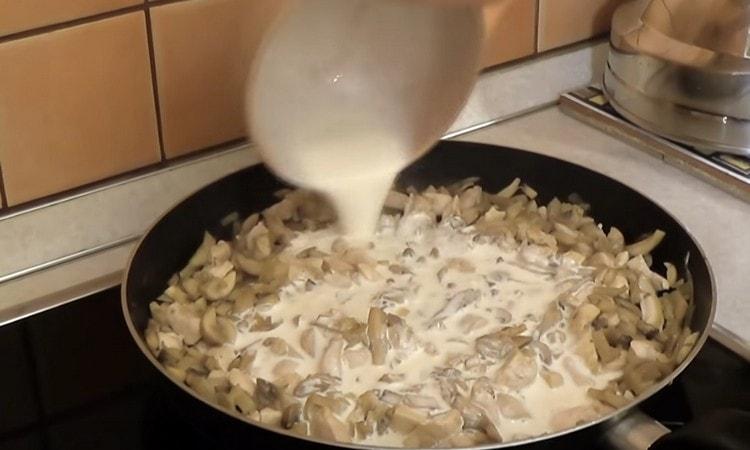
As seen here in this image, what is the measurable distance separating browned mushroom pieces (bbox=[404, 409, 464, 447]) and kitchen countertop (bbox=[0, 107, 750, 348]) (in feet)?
0.80

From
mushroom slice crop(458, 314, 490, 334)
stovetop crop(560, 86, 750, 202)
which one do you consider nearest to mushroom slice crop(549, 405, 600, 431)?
mushroom slice crop(458, 314, 490, 334)

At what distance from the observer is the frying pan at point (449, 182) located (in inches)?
31.8

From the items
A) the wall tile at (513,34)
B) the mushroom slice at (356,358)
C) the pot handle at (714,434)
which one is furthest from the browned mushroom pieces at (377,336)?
the wall tile at (513,34)

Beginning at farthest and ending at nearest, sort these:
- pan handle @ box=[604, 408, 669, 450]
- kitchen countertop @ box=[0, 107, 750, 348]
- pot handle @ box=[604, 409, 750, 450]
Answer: kitchen countertop @ box=[0, 107, 750, 348]
pan handle @ box=[604, 408, 669, 450]
pot handle @ box=[604, 409, 750, 450]

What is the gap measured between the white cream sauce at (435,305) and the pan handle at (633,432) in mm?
71

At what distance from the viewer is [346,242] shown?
3.05 feet

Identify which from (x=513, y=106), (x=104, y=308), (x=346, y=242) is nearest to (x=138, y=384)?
(x=104, y=308)

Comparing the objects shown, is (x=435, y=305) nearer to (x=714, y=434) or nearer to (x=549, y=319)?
(x=549, y=319)

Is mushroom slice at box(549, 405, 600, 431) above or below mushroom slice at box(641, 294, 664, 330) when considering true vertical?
below

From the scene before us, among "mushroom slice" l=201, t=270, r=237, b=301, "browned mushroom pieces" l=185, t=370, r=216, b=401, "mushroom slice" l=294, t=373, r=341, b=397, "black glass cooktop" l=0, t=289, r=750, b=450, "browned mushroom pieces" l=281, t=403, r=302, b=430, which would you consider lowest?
"black glass cooktop" l=0, t=289, r=750, b=450

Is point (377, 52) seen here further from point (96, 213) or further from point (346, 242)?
point (96, 213)

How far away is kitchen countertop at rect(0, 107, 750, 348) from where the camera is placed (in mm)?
863

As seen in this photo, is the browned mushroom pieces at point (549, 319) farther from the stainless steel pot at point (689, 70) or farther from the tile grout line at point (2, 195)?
the tile grout line at point (2, 195)

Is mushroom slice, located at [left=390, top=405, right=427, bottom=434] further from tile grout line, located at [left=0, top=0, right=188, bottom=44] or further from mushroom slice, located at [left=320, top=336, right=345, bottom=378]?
tile grout line, located at [left=0, top=0, right=188, bottom=44]
